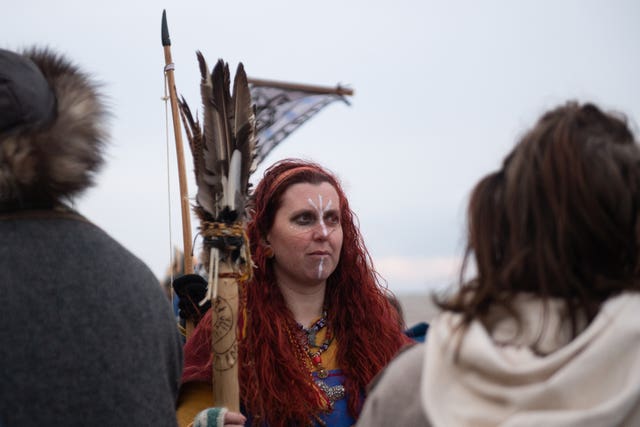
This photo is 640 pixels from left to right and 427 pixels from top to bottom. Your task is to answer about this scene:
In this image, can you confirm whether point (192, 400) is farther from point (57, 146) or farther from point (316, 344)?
point (57, 146)

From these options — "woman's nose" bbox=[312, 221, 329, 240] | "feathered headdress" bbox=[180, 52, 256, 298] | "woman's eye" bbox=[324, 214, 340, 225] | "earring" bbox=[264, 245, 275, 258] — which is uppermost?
"feathered headdress" bbox=[180, 52, 256, 298]

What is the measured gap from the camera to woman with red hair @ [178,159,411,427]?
2922 mm

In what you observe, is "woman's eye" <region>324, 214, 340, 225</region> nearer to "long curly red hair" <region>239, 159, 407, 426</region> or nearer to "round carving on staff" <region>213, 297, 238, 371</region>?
"long curly red hair" <region>239, 159, 407, 426</region>

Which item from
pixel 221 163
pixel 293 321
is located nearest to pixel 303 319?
pixel 293 321

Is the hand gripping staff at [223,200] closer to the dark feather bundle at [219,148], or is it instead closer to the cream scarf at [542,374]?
the dark feather bundle at [219,148]

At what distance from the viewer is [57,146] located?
1.71 meters

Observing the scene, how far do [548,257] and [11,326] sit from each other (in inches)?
44.8

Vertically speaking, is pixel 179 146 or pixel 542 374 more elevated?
pixel 179 146

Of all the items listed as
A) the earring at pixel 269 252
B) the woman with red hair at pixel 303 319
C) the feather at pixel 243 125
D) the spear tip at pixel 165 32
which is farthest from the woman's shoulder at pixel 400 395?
the spear tip at pixel 165 32

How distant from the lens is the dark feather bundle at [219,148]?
2541 mm

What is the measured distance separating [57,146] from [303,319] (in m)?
1.70

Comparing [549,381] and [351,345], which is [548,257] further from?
[351,345]

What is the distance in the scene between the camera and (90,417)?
166 centimetres

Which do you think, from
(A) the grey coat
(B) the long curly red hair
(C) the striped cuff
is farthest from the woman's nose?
(A) the grey coat
